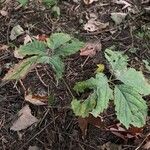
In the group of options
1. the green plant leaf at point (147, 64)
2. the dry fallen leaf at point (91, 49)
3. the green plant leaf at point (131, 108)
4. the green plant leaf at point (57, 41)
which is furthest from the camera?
the dry fallen leaf at point (91, 49)

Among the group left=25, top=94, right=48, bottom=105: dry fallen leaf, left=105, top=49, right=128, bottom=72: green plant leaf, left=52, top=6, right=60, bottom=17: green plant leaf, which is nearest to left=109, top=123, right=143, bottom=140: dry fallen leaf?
left=105, top=49, right=128, bottom=72: green plant leaf

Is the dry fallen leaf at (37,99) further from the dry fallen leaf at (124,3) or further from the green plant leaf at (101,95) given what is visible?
the dry fallen leaf at (124,3)

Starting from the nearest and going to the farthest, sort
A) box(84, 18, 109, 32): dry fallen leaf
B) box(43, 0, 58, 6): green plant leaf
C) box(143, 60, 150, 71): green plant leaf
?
box(143, 60, 150, 71): green plant leaf
box(84, 18, 109, 32): dry fallen leaf
box(43, 0, 58, 6): green plant leaf

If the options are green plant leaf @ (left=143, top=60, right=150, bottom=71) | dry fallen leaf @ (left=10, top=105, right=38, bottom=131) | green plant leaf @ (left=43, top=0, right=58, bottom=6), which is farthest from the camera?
green plant leaf @ (left=43, top=0, right=58, bottom=6)

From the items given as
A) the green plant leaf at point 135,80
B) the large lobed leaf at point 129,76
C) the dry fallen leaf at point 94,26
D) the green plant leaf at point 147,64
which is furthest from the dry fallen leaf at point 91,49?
the green plant leaf at point 135,80

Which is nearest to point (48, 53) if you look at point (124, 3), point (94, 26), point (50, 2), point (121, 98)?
point (121, 98)

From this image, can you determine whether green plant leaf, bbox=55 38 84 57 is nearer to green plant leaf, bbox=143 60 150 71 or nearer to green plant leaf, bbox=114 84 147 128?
green plant leaf, bbox=114 84 147 128

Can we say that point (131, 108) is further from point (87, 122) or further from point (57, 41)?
point (57, 41)
